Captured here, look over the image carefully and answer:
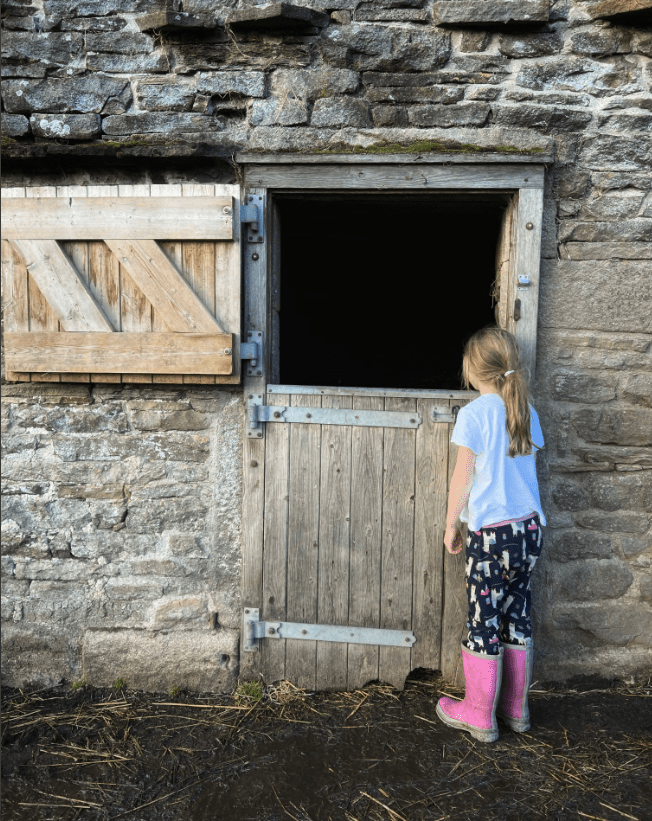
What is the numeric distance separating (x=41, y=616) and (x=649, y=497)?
309 centimetres

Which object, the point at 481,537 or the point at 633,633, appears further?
the point at 633,633

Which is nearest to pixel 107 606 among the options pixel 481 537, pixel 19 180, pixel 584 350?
pixel 481 537

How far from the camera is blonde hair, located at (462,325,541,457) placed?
279 centimetres

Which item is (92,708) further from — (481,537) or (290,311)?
(290,311)

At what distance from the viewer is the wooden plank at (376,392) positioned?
10.4ft

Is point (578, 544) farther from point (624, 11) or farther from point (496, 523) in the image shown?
point (624, 11)

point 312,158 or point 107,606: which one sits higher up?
point 312,158

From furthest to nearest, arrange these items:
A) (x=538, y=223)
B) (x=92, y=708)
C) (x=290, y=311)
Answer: (x=290, y=311) → (x=92, y=708) → (x=538, y=223)

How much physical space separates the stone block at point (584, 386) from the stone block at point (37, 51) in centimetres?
278

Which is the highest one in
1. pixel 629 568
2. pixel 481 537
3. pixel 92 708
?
pixel 481 537

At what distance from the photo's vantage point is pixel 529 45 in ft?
9.96

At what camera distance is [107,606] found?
11.1 ft

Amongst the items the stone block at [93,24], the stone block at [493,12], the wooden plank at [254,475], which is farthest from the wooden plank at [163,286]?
the stone block at [493,12]

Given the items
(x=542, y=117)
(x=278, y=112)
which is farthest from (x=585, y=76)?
(x=278, y=112)
